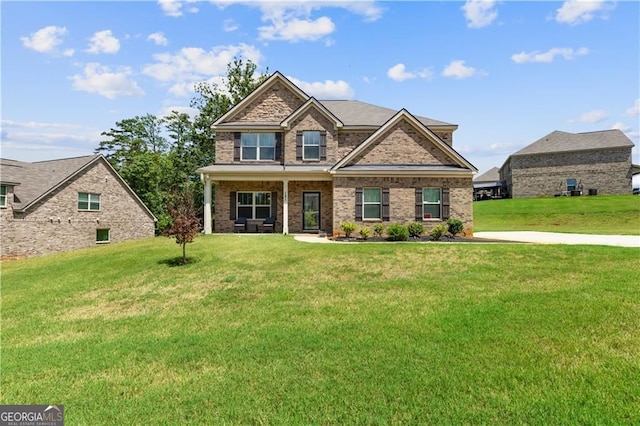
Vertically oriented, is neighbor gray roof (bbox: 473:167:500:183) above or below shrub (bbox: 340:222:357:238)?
above

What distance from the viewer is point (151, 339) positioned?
19.9 feet

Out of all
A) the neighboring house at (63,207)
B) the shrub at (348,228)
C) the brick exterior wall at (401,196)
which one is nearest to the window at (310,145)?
the brick exterior wall at (401,196)

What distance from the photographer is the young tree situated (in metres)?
11.4

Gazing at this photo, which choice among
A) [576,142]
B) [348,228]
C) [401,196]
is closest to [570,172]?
[576,142]

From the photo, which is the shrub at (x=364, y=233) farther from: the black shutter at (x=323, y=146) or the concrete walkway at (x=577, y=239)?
the black shutter at (x=323, y=146)

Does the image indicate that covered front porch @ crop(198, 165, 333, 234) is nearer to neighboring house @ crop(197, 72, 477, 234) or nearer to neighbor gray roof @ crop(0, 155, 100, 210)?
neighboring house @ crop(197, 72, 477, 234)

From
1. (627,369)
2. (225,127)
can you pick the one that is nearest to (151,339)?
(627,369)

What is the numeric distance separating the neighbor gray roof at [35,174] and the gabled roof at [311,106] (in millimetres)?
17343

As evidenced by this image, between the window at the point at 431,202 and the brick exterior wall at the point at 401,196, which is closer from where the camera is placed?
the brick exterior wall at the point at 401,196

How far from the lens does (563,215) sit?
28703 millimetres

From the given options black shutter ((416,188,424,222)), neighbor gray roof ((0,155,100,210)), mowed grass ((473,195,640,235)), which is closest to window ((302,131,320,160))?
black shutter ((416,188,424,222))

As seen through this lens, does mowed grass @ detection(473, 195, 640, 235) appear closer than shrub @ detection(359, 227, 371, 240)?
No

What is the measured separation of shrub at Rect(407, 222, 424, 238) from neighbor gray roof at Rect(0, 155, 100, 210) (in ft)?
81.5

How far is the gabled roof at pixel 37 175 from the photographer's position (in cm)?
2309
